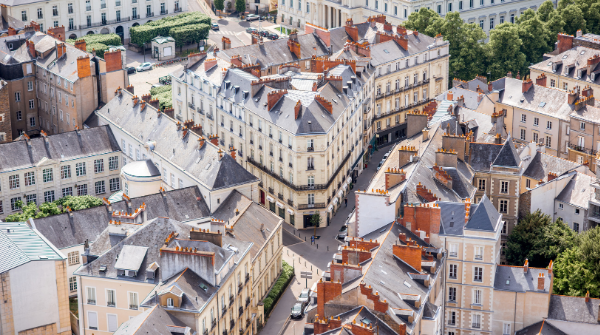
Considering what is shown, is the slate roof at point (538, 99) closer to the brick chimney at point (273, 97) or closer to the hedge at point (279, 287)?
the brick chimney at point (273, 97)

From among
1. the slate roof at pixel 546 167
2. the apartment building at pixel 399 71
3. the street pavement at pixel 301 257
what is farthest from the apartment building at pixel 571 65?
the street pavement at pixel 301 257

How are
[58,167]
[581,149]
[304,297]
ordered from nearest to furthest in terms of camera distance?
1. [304,297]
2. [58,167]
3. [581,149]

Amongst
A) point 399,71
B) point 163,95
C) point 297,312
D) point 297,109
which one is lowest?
point 297,312

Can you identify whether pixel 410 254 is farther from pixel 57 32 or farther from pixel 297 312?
pixel 57 32

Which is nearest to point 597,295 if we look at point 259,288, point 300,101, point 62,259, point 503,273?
point 503,273

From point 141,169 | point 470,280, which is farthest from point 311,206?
point 470,280

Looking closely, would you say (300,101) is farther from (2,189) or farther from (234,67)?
(2,189)
